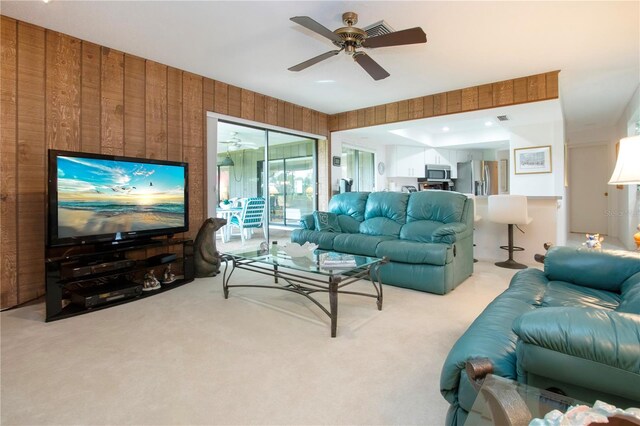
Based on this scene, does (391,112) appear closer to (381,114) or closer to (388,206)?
(381,114)

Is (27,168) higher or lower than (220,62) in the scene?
lower

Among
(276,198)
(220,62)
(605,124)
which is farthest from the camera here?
(605,124)

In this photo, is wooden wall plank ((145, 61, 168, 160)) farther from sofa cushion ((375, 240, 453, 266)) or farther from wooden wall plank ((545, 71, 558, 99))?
wooden wall plank ((545, 71, 558, 99))

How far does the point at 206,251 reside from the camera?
13.0 feet

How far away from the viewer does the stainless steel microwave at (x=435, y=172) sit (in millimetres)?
8055

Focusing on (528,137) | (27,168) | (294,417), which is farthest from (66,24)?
(528,137)

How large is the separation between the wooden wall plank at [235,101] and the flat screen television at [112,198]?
130 centimetres

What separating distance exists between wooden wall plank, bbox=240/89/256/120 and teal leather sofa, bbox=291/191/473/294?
1.80 metres

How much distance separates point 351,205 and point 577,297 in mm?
3055

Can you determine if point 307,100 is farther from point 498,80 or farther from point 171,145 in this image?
point 498,80

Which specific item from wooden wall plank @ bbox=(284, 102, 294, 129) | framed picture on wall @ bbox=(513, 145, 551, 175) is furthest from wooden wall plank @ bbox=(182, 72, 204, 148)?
framed picture on wall @ bbox=(513, 145, 551, 175)

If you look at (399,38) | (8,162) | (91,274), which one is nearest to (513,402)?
(399,38)

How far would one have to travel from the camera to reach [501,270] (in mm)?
4188

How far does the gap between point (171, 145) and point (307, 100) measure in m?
2.36
